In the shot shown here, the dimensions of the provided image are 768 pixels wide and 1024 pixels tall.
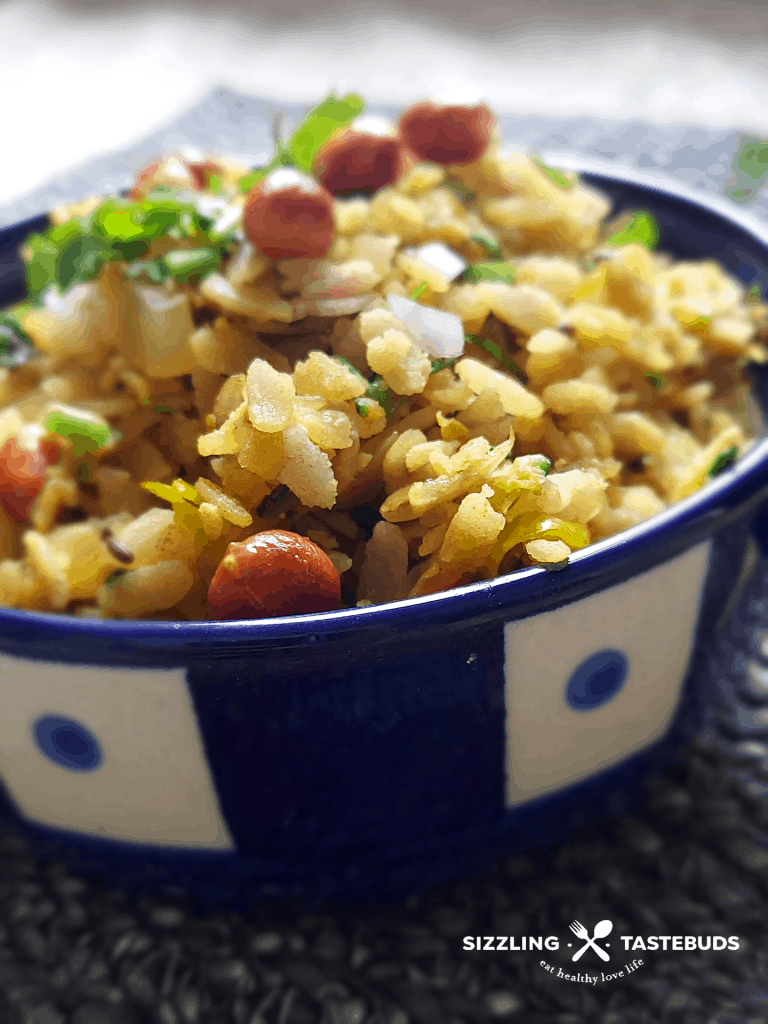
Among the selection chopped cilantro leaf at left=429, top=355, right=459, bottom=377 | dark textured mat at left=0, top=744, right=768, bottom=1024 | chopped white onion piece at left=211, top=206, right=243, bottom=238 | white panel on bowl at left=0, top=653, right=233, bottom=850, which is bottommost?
dark textured mat at left=0, top=744, right=768, bottom=1024

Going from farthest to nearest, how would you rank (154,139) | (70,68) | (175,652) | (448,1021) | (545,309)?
1. (70,68)
2. (154,139)
3. (545,309)
4. (448,1021)
5. (175,652)

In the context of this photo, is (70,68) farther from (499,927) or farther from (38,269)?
(499,927)

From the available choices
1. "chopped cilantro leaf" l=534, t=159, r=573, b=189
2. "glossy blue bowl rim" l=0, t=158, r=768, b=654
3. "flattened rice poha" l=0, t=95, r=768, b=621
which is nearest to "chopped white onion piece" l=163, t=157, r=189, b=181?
"flattened rice poha" l=0, t=95, r=768, b=621

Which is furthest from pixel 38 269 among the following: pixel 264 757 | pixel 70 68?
pixel 70 68

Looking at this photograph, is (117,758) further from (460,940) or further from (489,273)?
(489,273)

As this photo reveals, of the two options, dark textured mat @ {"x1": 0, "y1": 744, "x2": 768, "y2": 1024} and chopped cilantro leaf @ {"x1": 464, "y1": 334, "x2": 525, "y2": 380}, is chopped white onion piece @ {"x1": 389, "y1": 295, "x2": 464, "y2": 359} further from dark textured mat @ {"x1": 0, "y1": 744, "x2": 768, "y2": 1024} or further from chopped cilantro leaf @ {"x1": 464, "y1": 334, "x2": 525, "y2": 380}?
dark textured mat @ {"x1": 0, "y1": 744, "x2": 768, "y2": 1024}

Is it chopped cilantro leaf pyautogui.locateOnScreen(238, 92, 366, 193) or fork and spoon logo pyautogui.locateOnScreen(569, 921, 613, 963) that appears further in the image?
chopped cilantro leaf pyautogui.locateOnScreen(238, 92, 366, 193)

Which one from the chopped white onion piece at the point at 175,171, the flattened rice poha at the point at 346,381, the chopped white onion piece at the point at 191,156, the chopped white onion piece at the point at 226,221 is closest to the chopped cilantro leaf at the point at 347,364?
the flattened rice poha at the point at 346,381

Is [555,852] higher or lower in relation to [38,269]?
lower
